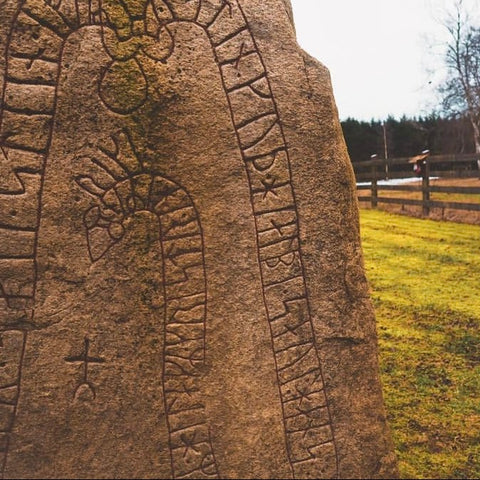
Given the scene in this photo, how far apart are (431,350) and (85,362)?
267 centimetres

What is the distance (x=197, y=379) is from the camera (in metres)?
2.09

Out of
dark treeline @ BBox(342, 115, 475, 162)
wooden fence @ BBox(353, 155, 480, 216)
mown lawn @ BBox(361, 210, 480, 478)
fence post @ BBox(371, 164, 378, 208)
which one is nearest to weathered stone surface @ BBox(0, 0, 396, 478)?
mown lawn @ BBox(361, 210, 480, 478)

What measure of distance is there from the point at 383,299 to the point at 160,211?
11.4ft

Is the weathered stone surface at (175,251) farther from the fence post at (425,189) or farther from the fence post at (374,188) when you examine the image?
the fence post at (374,188)

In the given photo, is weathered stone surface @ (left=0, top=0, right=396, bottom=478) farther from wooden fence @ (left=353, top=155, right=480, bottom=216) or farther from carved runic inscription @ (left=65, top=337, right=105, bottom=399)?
wooden fence @ (left=353, top=155, right=480, bottom=216)

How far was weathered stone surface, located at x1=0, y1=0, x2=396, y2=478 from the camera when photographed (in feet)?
6.33

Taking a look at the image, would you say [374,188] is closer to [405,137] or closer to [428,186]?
[428,186]

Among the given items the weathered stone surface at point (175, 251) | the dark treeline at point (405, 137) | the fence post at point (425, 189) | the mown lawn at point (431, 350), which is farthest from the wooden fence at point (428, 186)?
the dark treeline at point (405, 137)

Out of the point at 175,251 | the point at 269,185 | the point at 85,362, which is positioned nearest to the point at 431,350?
the point at 269,185

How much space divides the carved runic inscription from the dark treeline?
34.5 m

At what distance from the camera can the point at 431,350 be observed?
12.4 ft

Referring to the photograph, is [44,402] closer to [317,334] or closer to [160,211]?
[160,211]

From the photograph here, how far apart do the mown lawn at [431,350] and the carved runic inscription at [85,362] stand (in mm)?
1503

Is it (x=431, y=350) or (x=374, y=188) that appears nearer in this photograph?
(x=431, y=350)
